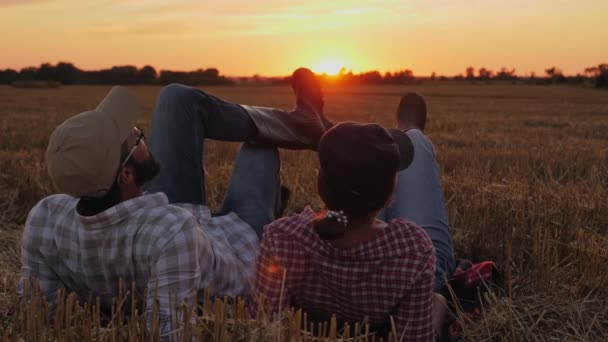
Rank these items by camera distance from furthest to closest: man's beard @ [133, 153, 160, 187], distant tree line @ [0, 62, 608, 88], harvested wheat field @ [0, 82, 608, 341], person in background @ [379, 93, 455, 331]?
distant tree line @ [0, 62, 608, 88] → person in background @ [379, 93, 455, 331] → man's beard @ [133, 153, 160, 187] → harvested wheat field @ [0, 82, 608, 341]

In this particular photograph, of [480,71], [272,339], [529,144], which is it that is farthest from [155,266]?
[480,71]

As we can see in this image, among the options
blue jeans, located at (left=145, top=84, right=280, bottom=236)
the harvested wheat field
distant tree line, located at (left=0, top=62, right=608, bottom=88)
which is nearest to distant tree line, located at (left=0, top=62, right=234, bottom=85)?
distant tree line, located at (left=0, top=62, right=608, bottom=88)

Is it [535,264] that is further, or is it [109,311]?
[535,264]

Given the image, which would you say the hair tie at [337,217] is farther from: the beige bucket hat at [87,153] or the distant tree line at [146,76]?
the distant tree line at [146,76]

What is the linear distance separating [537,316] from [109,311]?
5.15 ft

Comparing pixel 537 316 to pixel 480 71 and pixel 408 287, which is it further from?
pixel 480 71

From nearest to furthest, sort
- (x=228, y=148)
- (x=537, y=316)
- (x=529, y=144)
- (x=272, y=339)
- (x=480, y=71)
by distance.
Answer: (x=272, y=339), (x=537, y=316), (x=228, y=148), (x=529, y=144), (x=480, y=71)

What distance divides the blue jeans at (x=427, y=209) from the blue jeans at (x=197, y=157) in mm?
538

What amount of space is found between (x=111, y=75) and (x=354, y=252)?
51.4m

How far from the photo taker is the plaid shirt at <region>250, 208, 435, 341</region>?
6.73ft

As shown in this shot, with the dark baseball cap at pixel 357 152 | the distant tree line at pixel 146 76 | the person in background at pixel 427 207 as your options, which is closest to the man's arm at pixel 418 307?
the dark baseball cap at pixel 357 152

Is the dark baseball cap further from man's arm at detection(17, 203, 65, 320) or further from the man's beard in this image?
man's arm at detection(17, 203, 65, 320)

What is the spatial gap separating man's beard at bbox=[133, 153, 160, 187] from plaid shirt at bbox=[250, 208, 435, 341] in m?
0.41

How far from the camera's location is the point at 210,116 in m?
2.96
